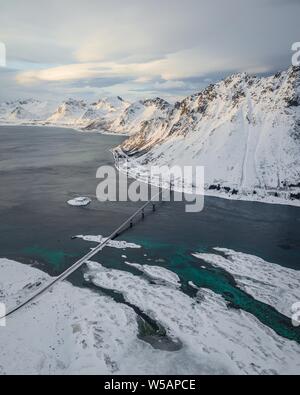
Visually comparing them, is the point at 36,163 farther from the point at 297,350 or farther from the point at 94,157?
the point at 297,350

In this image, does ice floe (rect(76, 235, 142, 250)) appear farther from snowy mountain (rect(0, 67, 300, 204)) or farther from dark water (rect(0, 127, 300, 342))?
snowy mountain (rect(0, 67, 300, 204))

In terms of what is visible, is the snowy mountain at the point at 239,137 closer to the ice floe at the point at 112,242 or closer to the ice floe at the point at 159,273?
the ice floe at the point at 112,242

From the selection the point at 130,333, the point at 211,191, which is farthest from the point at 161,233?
the point at 211,191

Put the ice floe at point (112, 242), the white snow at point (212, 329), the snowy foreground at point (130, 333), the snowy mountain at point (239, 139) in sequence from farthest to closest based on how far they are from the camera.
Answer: the snowy mountain at point (239, 139) < the ice floe at point (112, 242) < the white snow at point (212, 329) < the snowy foreground at point (130, 333)

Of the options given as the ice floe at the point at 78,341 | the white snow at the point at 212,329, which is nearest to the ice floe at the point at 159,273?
the white snow at the point at 212,329

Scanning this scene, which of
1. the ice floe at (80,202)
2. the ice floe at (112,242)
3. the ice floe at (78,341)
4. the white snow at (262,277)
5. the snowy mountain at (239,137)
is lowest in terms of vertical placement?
the ice floe at (78,341)
